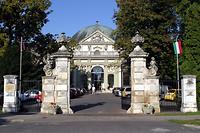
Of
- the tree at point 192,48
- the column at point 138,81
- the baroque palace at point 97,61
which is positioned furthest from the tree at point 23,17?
the baroque palace at point 97,61

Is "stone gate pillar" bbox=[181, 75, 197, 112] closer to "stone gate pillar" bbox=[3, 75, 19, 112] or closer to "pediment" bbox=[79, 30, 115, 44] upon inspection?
"stone gate pillar" bbox=[3, 75, 19, 112]

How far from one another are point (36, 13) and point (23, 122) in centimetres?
3220

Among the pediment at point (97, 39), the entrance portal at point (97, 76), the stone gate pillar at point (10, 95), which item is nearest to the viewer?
the stone gate pillar at point (10, 95)

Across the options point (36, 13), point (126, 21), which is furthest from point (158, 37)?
point (36, 13)

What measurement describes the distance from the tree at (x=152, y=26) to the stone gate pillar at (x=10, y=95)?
23451 mm

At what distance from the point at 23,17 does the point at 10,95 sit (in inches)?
978

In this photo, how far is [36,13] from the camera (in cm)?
5284

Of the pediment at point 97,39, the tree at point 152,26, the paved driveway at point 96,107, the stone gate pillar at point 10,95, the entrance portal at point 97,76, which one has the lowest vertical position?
the paved driveway at point 96,107

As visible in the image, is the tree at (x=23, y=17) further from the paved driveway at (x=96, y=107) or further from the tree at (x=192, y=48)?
the tree at (x=192, y=48)

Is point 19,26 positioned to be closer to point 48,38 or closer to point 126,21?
point 48,38

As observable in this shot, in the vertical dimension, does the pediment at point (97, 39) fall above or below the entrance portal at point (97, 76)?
above

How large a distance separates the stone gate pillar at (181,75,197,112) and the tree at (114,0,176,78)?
69.2 feet

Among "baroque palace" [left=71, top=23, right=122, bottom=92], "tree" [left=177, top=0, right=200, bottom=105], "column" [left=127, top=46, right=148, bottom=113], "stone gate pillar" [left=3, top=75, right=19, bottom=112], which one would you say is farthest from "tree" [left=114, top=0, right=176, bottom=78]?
"baroque palace" [left=71, top=23, right=122, bottom=92]

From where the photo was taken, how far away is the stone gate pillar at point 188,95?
92.5 ft
